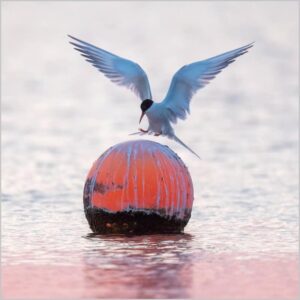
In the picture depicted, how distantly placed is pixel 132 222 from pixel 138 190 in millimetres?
399

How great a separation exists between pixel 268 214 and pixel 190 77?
7.37 feet

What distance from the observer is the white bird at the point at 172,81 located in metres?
15.6

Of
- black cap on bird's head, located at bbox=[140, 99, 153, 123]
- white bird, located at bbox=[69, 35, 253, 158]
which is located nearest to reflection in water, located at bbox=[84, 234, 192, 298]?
white bird, located at bbox=[69, 35, 253, 158]

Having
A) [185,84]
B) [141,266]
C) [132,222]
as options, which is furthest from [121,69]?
[141,266]

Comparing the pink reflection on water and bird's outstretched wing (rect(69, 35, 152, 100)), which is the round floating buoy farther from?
bird's outstretched wing (rect(69, 35, 152, 100))

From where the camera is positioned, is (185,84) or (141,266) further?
(185,84)

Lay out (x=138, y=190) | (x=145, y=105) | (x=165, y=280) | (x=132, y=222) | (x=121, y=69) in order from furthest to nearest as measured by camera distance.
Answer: (x=121, y=69) < (x=145, y=105) < (x=132, y=222) < (x=138, y=190) < (x=165, y=280)

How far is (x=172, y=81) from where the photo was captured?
16.0 m

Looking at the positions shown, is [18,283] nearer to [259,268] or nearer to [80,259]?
[80,259]

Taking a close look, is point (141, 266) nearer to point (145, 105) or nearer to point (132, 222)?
point (132, 222)

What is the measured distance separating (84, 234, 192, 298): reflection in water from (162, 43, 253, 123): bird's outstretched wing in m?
1.65

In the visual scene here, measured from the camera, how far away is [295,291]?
1191cm

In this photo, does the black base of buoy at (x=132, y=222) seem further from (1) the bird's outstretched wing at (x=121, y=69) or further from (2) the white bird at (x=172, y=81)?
(1) the bird's outstretched wing at (x=121, y=69)

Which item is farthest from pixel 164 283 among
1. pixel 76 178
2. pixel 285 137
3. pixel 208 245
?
pixel 285 137
